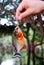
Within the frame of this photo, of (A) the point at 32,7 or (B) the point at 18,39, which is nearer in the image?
(A) the point at 32,7

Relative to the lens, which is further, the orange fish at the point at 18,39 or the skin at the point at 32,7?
the orange fish at the point at 18,39

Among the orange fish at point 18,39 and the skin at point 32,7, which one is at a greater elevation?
the skin at point 32,7

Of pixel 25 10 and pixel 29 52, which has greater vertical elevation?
pixel 25 10

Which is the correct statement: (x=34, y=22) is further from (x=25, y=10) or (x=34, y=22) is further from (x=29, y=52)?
(x=25, y=10)

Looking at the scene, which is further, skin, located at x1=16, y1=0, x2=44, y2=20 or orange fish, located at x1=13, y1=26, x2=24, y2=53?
orange fish, located at x1=13, y1=26, x2=24, y2=53

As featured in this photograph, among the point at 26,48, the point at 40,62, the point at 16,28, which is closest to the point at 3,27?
the point at 16,28

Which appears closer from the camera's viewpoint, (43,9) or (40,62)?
(43,9)

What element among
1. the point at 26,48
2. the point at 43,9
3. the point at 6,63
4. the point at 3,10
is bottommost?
the point at 6,63

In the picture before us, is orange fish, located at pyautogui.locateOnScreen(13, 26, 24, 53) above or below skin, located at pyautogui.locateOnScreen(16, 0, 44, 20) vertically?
below
